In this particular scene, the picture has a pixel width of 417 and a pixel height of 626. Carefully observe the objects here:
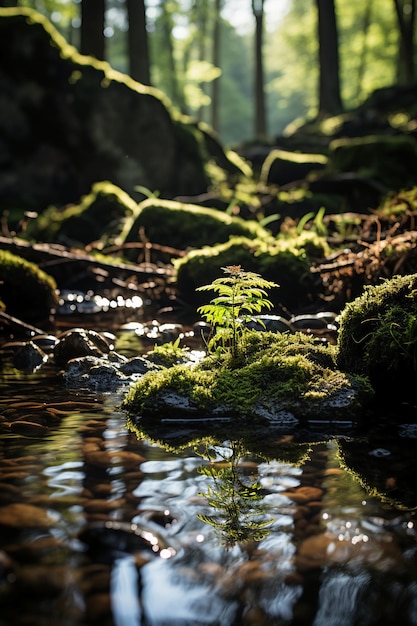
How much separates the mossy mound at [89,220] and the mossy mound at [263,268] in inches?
166

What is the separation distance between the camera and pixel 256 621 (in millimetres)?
1863

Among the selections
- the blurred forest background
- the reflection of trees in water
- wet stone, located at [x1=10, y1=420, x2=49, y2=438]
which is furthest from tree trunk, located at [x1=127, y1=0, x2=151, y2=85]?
the reflection of trees in water

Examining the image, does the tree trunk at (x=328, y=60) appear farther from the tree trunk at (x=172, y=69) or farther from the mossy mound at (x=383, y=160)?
the tree trunk at (x=172, y=69)

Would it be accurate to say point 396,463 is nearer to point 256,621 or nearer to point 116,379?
point 256,621

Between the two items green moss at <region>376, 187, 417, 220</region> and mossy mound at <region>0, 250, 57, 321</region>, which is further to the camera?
green moss at <region>376, 187, 417, 220</region>

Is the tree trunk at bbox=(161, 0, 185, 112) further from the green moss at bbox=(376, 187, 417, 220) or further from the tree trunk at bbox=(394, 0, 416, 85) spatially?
the green moss at bbox=(376, 187, 417, 220)

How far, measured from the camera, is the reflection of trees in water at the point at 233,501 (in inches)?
93.1

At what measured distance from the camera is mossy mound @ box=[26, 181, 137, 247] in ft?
39.7

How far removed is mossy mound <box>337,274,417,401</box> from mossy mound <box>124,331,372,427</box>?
229 millimetres

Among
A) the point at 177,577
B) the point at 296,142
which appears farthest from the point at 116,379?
the point at 296,142

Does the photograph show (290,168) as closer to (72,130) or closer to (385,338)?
(72,130)

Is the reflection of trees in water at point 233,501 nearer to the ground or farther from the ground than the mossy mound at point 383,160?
nearer to the ground

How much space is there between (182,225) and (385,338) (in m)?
6.54

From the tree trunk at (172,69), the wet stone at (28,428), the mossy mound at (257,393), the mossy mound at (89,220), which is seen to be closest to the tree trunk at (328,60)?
the tree trunk at (172,69)
